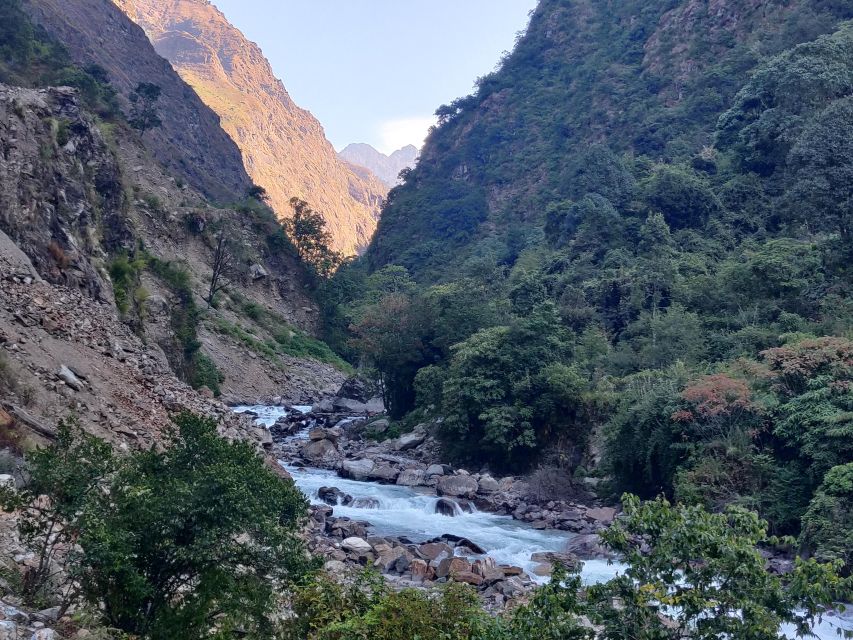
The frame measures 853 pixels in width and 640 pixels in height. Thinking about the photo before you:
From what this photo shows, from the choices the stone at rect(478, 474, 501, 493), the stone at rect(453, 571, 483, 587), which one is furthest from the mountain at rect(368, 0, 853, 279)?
the stone at rect(453, 571, 483, 587)

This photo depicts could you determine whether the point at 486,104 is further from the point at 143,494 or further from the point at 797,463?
the point at 143,494

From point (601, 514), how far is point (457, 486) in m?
4.73

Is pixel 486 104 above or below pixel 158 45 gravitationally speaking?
below

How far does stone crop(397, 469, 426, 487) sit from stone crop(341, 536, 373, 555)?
7.91 meters

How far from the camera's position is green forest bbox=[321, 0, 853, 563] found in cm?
1767

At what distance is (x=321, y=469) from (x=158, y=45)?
585 feet

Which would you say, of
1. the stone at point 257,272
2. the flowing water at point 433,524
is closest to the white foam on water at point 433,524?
the flowing water at point 433,524

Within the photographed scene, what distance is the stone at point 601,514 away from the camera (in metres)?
19.0

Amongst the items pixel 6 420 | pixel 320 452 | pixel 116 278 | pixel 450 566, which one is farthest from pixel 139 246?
pixel 450 566

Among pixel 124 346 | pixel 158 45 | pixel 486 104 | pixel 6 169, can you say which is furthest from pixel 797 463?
pixel 158 45

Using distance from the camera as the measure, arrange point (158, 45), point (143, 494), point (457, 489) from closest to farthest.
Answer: point (143, 494)
point (457, 489)
point (158, 45)

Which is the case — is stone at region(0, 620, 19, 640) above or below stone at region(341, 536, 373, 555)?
above

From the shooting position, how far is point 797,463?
→ 16.5 meters

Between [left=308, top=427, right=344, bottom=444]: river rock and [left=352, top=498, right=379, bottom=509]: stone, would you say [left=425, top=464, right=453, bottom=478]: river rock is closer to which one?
[left=352, top=498, right=379, bottom=509]: stone
